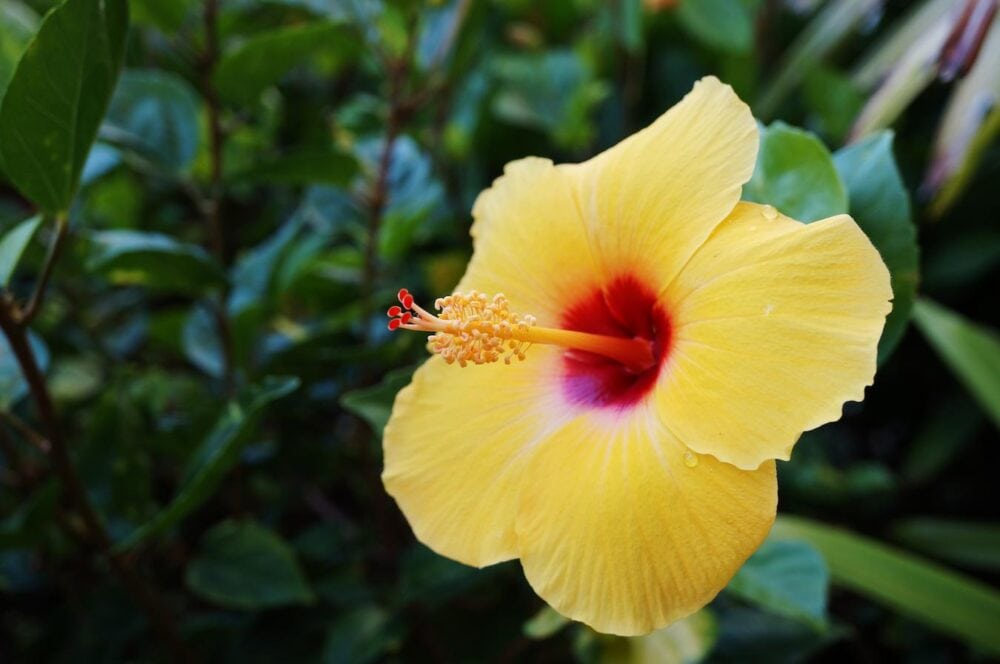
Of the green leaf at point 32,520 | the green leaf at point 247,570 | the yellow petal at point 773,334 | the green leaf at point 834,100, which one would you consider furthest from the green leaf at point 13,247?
the green leaf at point 834,100

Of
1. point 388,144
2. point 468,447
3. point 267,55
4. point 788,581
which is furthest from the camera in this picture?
point 388,144

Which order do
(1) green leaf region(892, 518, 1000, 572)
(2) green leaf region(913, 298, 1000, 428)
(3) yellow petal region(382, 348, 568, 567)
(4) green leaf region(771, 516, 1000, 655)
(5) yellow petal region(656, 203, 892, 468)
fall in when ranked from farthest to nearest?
(1) green leaf region(892, 518, 1000, 572)
(2) green leaf region(913, 298, 1000, 428)
(4) green leaf region(771, 516, 1000, 655)
(3) yellow petal region(382, 348, 568, 567)
(5) yellow petal region(656, 203, 892, 468)

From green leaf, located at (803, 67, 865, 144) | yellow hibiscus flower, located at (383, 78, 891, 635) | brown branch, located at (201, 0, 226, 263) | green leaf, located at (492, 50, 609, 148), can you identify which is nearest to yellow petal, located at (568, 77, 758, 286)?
yellow hibiscus flower, located at (383, 78, 891, 635)

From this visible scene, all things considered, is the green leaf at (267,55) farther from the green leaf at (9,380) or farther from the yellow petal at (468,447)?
the yellow petal at (468,447)

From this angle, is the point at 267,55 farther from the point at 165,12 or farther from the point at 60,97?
the point at 60,97

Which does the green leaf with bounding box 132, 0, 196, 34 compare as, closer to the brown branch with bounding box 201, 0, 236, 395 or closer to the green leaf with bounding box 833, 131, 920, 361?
the brown branch with bounding box 201, 0, 236, 395

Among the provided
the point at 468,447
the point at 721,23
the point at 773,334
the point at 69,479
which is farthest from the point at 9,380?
the point at 721,23
